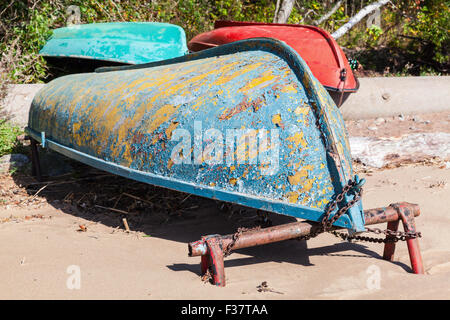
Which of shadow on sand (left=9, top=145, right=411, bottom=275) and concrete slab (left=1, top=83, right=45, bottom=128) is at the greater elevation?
concrete slab (left=1, top=83, right=45, bottom=128)

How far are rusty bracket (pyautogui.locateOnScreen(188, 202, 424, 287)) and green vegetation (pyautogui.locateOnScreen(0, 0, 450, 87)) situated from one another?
439 centimetres


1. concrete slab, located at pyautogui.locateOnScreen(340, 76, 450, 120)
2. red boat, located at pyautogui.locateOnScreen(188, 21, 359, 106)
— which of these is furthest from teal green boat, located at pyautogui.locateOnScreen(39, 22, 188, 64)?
concrete slab, located at pyautogui.locateOnScreen(340, 76, 450, 120)

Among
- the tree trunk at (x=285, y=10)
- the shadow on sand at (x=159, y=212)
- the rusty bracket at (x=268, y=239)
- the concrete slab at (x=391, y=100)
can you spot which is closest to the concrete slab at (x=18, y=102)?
the shadow on sand at (x=159, y=212)

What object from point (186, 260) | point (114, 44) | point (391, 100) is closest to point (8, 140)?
point (114, 44)

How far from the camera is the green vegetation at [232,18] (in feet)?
22.1

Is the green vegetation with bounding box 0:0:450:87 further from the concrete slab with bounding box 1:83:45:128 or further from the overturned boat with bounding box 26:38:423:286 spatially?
the overturned boat with bounding box 26:38:423:286

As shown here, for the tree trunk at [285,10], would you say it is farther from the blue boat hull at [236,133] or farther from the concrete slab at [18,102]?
the blue boat hull at [236,133]

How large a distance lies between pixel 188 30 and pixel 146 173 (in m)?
5.99

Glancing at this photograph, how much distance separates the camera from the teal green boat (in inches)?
254

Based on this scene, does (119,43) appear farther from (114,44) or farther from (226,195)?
(226,195)

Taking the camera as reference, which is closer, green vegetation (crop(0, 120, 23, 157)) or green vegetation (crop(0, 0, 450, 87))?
green vegetation (crop(0, 120, 23, 157))

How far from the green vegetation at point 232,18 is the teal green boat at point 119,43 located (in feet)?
1.12

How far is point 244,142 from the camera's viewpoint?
2.75 m

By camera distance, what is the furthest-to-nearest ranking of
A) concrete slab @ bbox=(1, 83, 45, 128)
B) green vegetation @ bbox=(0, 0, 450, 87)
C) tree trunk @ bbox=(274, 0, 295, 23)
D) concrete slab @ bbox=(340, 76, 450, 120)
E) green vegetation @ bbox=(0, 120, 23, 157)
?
tree trunk @ bbox=(274, 0, 295, 23), green vegetation @ bbox=(0, 0, 450, 87), concrete slab @ bbox=(340, 76, 450, 120), concrete slab @ bbox=(1, 83, 45, 128), green vegetation @ bbox=(0, 120, 23, 157)
